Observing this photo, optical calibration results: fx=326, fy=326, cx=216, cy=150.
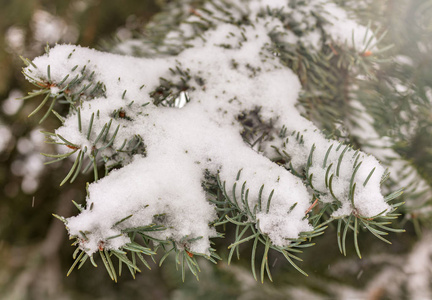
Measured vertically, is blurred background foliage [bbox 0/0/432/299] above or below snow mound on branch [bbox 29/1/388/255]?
below

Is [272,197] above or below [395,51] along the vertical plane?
below

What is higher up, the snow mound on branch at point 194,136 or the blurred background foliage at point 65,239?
the snow mound on branch at point 194,136

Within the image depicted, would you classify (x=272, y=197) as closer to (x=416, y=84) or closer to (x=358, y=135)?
(x=358, y=135)

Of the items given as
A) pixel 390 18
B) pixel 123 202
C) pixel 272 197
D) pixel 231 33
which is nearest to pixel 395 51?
pixel 390 18

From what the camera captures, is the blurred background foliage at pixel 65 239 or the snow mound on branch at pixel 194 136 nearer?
the snow mound on branch at pixel 194 136

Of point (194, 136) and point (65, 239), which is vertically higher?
point (194, 136)

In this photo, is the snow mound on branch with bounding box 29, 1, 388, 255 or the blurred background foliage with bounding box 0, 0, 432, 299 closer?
the snow mound on branch with bounding box 29, 1, 388, 255

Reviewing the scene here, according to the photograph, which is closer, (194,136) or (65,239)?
(194,136)

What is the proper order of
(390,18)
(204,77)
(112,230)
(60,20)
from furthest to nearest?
(60,20) → (390,18) → (204,77) → (112,230)
